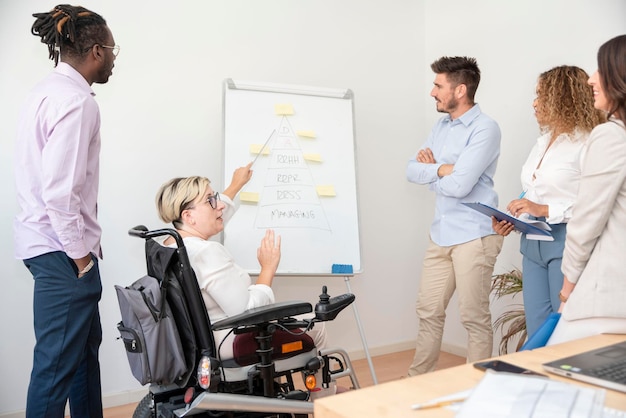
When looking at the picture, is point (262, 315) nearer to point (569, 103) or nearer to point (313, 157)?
point (313, 157)

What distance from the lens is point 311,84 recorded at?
341 centimetres

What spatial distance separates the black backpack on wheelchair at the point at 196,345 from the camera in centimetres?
156

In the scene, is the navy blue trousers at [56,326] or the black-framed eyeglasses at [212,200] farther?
the black-framed eyeglasses at [212,200]

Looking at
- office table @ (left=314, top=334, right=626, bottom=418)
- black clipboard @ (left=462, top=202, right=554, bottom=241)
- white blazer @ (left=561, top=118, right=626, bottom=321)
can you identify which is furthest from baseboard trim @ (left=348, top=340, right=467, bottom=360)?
office table @ (left=314, top=334, right=626, bottom=418)

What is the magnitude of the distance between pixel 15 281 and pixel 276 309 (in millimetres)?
1622

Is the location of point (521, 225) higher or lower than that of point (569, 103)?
lower

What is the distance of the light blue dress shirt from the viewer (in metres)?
2.68

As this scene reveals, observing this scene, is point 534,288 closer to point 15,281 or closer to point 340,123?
point 340,123

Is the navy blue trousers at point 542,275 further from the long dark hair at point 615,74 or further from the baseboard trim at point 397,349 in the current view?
the baseboard trim at point 397,349

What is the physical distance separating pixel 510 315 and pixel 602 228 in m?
1.92

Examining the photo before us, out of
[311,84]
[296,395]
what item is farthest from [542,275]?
[311,84]

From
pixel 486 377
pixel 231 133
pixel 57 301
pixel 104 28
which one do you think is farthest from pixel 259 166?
pixel 486 377

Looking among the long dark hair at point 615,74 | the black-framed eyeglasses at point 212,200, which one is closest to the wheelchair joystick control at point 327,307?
the black-framed eyeglasses at point 212,200

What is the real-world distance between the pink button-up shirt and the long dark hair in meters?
1.56
